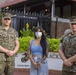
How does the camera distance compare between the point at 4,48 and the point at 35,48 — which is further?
the point at 35,48

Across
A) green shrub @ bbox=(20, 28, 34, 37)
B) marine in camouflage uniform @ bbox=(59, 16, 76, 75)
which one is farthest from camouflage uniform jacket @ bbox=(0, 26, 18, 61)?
green shrub @ bbox=(20, 28, 34, 37)

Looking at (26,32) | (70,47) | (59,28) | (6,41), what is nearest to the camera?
(70,47)

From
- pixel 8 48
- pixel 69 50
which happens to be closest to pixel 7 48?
pixel 8 48

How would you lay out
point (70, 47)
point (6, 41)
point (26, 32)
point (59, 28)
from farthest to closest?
point (59, 28), point (26, 32), point (6, 41), point (70, 47)

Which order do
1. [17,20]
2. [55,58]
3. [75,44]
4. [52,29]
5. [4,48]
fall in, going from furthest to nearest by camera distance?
1. [52,29]
2. [17,20]
3. [55,58]
4. [4,48]
5. [75,44]

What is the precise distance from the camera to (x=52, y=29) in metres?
14.3

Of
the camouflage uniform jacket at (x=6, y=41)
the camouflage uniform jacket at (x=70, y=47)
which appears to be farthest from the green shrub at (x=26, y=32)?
the camouflage uniform jacket at (x=70, y=47)

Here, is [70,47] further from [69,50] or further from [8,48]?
[8,48]

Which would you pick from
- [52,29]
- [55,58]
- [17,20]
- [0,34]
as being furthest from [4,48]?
[52,29]

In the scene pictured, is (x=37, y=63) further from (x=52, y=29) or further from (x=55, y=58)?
(x=52, y=29)

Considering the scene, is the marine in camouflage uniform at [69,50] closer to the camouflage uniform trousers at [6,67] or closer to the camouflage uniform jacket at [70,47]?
the camouflage uniform jacket at [70,47]

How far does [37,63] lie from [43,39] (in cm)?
63

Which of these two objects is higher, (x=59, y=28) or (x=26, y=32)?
(x=59, y=28)

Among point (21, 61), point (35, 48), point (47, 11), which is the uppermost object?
point (47, 11)
